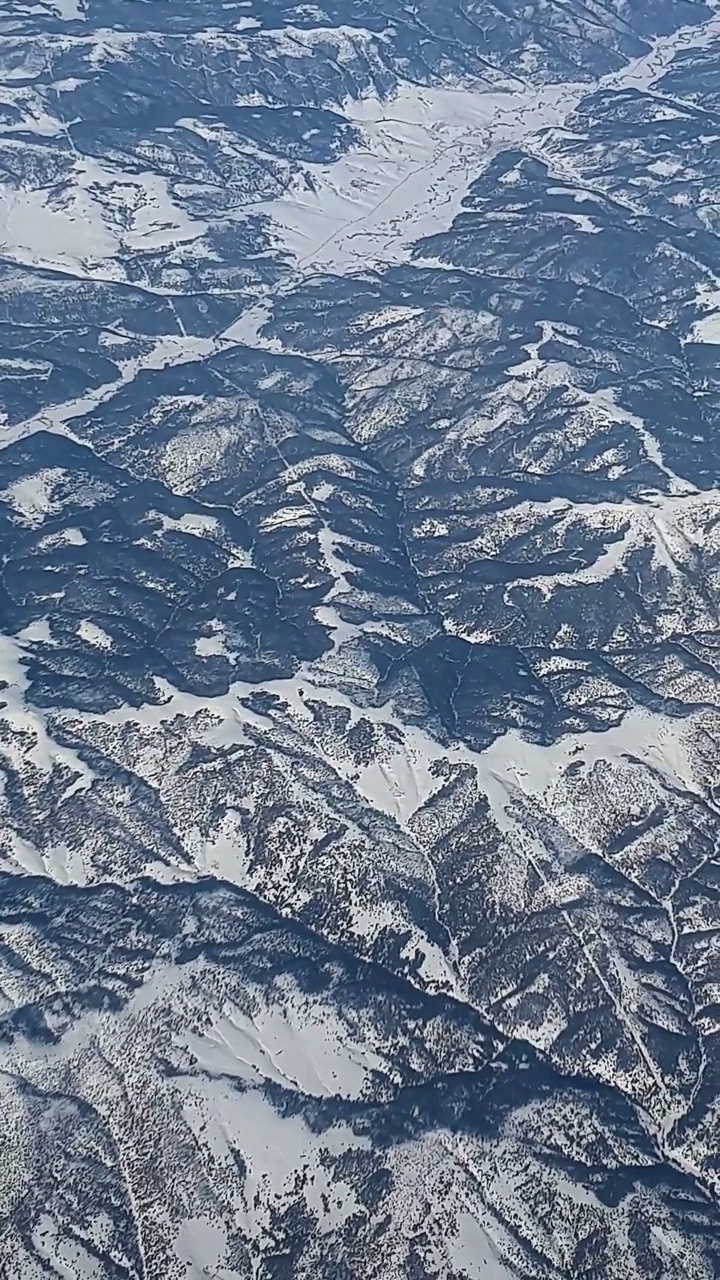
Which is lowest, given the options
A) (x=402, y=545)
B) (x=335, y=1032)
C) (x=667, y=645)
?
(x=335, y=1032)

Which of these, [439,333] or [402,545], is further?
[439,333]

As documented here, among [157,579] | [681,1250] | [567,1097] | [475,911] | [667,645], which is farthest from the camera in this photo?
[157,579]

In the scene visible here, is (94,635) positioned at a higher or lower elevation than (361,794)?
higher

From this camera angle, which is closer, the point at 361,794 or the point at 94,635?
the point at 361,794

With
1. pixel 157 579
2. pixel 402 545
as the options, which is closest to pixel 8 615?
pixel 157 579

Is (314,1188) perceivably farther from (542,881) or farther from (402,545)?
(402,545)

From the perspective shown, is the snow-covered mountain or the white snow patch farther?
the white snow patch

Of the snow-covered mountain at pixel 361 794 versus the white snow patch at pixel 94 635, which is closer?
the snow-covered mountain at pixel 361 794

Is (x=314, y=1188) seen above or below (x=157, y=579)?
below
